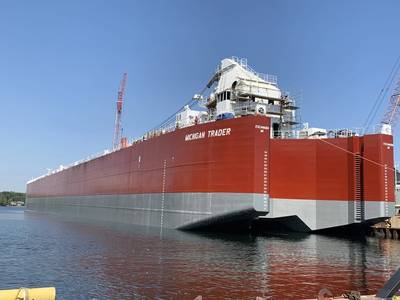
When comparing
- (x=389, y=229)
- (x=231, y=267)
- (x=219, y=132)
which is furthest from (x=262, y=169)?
(x=389, y=229)

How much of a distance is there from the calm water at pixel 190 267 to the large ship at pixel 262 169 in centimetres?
271

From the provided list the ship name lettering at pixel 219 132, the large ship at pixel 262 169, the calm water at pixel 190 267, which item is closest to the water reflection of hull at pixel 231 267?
the calm water at pixel 190 267

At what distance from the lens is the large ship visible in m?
26.6

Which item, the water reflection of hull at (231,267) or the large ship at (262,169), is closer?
the water reflection of hull at (231,267)

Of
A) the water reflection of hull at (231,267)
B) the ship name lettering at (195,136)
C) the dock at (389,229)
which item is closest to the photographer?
the water reflection of hull at (231,267)

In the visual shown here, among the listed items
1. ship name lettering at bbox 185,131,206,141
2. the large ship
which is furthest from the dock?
ship name lettering at bbox 185,131,206,141

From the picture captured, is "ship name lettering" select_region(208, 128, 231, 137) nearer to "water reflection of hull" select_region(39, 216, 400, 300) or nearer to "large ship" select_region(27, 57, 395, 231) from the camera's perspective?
"large ship" select_region(27, 57, 395, 231)

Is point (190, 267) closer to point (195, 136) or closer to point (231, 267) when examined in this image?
point (231, 267)

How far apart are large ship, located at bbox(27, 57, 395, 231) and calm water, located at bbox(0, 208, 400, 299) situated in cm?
271

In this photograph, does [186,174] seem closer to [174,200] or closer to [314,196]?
[174,200]

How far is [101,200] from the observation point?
158 ft

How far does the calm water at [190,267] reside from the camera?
12664mm

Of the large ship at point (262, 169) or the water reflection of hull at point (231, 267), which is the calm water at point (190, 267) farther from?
the large ship at point (262, 169)

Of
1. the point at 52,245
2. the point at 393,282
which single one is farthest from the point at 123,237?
the point at 393,282
